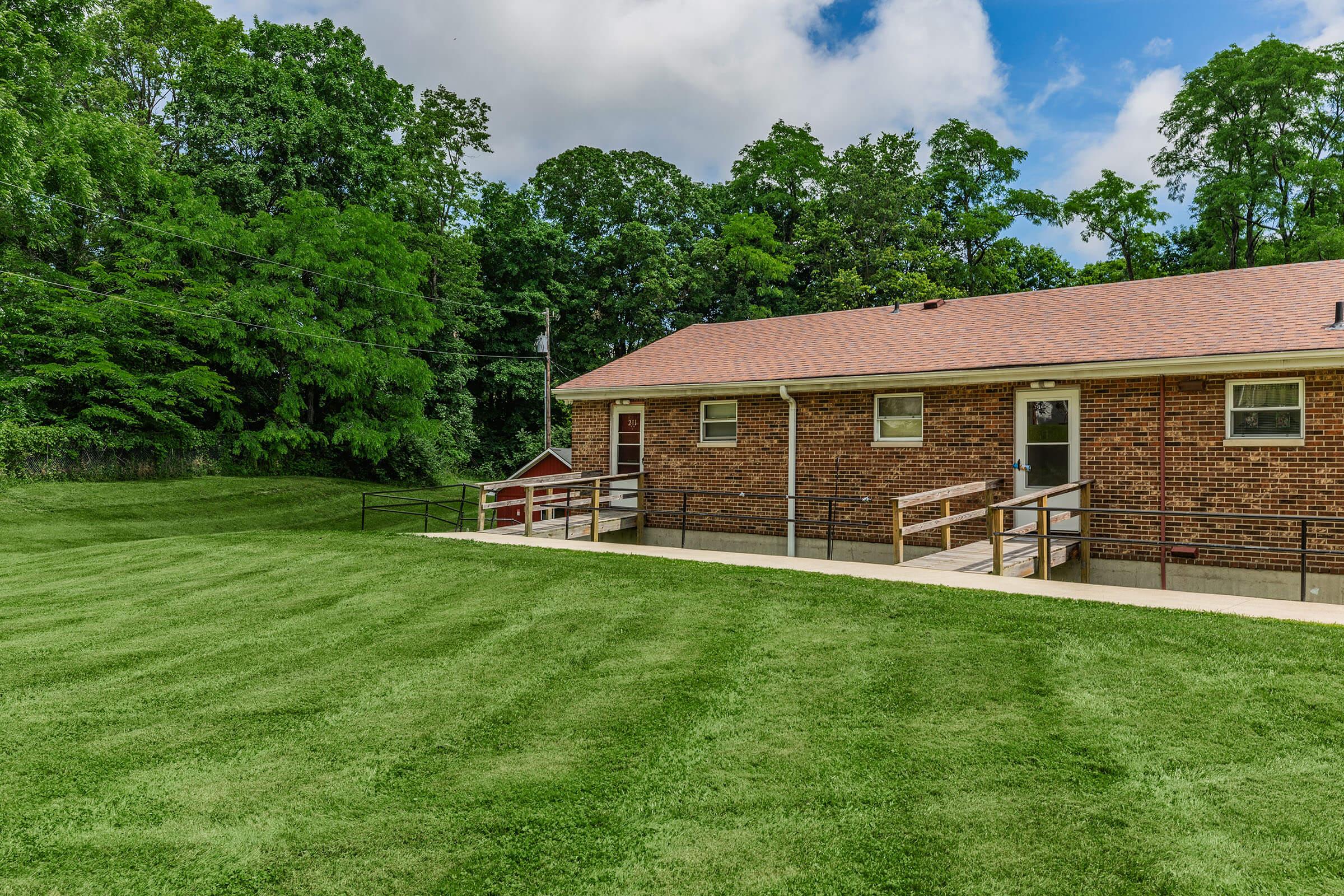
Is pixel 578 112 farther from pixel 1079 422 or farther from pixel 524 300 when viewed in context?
pixel 1079 422

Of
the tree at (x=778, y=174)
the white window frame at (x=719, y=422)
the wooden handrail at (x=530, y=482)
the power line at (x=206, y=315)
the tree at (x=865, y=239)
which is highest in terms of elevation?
the tree at (x=778, y=174)

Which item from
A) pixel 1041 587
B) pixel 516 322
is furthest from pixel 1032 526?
pixel 516 322

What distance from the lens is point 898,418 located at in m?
13.8

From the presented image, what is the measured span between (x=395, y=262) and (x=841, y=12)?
18.3 m

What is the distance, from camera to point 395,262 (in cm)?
2995

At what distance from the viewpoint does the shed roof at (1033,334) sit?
11.4 m

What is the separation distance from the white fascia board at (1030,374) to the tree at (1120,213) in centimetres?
2850

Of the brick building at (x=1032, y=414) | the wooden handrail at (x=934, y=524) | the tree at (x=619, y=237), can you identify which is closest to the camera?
the wooden handrail at (x=934, y=524)

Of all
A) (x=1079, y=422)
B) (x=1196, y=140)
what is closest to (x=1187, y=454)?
(x=1079, y=422)

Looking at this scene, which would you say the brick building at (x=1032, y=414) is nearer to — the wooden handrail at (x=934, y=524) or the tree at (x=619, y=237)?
the wooden handrail at (x=934, y=524)

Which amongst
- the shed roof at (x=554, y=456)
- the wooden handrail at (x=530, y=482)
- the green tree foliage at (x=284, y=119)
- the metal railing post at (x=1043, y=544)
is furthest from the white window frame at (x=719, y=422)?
the green tree foliage at (x=284, y=119)

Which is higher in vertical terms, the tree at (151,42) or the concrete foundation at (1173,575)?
the tree at (151,42)

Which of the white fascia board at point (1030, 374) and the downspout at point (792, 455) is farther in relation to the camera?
the downspout at point (792, 455)

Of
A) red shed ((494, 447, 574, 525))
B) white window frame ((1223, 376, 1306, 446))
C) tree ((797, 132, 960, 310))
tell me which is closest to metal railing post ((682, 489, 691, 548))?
red shed ((494, 447, 574, 525))
